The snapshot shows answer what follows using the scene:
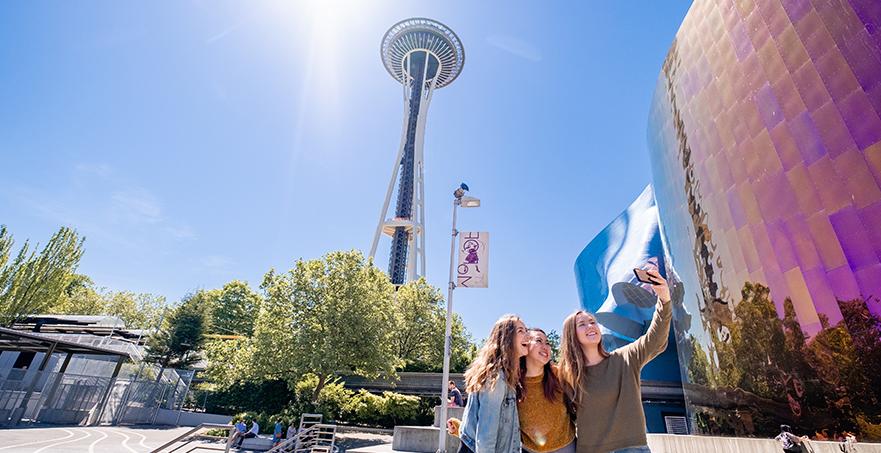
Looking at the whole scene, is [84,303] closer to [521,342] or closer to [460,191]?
[460,191]

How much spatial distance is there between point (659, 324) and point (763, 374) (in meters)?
11.7

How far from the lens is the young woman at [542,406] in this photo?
8.83 ft

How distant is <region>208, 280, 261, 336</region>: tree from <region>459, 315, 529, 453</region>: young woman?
4969 centimetres

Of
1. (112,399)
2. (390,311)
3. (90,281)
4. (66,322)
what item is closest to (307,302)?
(390,311)

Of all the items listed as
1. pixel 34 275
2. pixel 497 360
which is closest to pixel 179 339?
pixel 34 275

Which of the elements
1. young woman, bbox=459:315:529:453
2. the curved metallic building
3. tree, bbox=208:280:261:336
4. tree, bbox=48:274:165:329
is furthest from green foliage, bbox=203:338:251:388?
tree, bbox=48:274:165:329

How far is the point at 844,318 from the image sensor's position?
9.21 m

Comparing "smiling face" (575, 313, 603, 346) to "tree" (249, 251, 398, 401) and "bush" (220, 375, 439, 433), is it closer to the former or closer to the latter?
"bush" (220, 375, 439, 433)

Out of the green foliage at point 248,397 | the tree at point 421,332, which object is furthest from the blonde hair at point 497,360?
the tree at point 421,332

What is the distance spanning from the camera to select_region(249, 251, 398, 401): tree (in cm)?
2062

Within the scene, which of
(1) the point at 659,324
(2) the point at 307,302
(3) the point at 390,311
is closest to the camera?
(1) the point at 659,324

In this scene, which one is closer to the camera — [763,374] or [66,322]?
[763,374]

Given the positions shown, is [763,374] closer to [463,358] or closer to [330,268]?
[330,268]

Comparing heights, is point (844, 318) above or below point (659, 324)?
above
